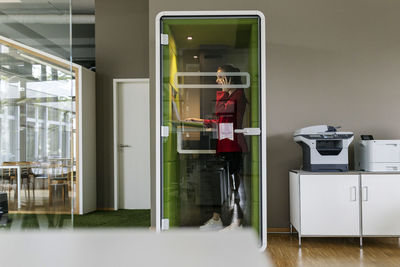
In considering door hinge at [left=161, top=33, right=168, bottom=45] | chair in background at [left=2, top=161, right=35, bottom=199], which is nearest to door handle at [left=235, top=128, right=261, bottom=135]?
door hinge at [left=161, top=33, right=168, bottom=45]

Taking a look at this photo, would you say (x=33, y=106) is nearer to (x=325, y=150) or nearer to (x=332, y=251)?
(x=325, y=150)

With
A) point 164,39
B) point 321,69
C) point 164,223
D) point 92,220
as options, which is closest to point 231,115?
point 164,39

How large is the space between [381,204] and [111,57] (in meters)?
4.25

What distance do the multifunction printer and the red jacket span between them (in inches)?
26.1

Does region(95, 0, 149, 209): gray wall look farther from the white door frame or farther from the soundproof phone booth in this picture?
the soundproof phone booth

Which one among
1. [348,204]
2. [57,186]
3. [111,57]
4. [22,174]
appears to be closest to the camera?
[22,174]

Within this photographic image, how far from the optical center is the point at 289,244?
134 inches

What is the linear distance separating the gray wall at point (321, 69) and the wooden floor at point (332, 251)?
41cm

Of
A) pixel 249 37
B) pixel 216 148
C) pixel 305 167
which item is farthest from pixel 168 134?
pixel 305 167

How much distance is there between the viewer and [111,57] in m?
5.30

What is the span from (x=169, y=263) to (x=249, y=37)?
9.99ft

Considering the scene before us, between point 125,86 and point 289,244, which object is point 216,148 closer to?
point 289,244

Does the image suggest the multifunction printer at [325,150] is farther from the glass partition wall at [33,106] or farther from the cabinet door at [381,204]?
the glass partition wall at [33,106]

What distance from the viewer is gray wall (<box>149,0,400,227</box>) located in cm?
377
